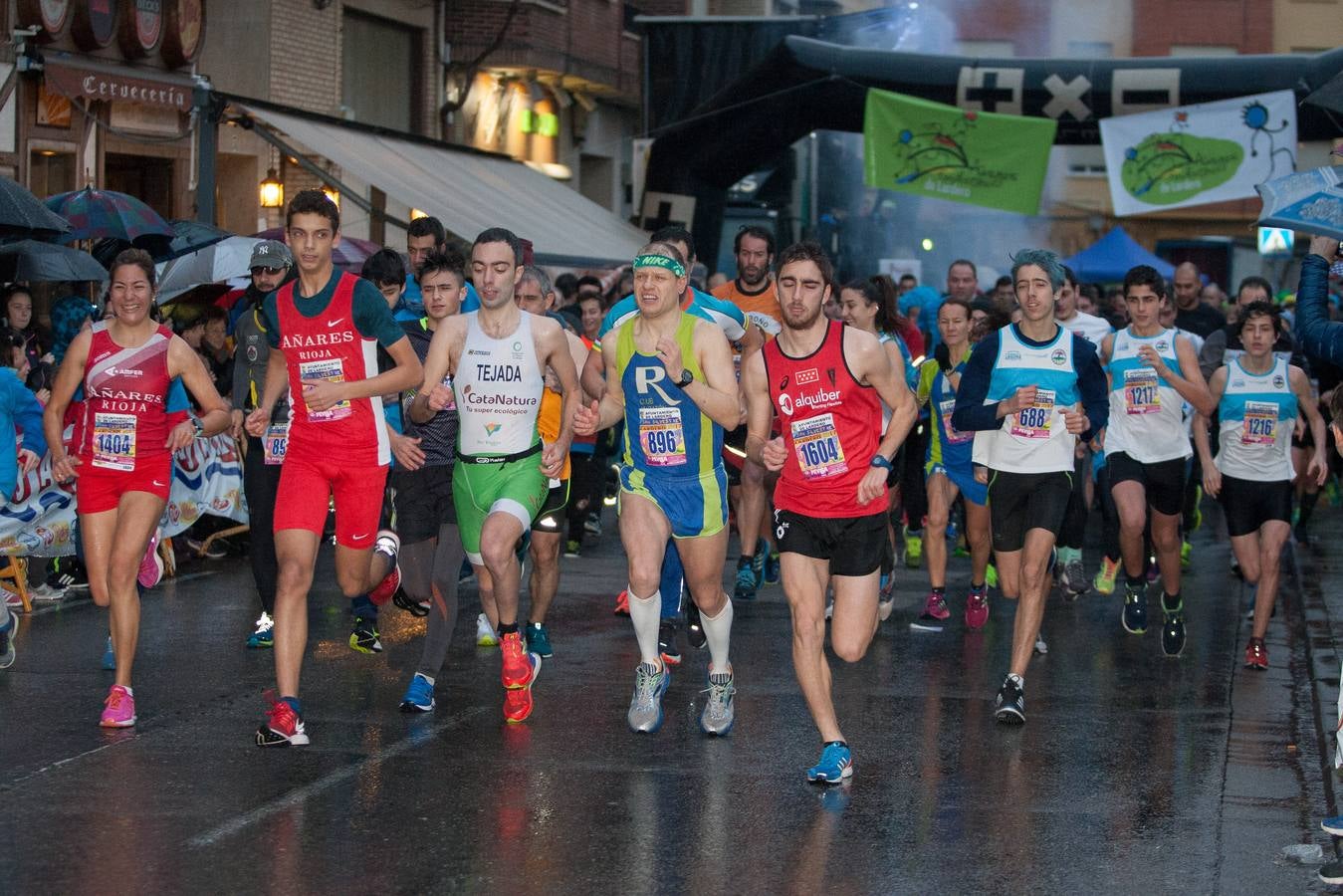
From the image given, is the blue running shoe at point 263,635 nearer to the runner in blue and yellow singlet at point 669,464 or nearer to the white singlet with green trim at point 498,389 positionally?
the white singlet with green trim at point 498,389

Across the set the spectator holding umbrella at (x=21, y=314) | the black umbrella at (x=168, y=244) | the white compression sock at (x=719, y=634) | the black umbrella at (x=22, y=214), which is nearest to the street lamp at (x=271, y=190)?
the black umbrella at (x=168, y=244)

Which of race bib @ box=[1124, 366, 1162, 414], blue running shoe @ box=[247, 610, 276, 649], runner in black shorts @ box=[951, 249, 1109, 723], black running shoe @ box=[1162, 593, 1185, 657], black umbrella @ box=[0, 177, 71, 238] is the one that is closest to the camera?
runner in black shorts @ box=[951, 249, 1109, 723]

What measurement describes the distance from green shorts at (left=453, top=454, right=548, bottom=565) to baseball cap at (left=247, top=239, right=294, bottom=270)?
2326mm

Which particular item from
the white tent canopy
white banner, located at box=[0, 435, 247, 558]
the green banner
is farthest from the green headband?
the green banner

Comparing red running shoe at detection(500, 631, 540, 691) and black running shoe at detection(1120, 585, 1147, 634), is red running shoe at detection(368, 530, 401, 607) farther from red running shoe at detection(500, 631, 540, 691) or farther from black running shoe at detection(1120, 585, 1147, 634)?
black running shoe at detection(1120, 585, 1147, 634)

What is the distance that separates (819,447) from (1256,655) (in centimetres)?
346

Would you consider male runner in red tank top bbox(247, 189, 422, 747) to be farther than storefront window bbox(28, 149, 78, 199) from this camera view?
No

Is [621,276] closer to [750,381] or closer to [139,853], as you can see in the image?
[750,381]

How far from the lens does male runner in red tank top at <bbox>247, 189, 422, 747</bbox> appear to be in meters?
7.35

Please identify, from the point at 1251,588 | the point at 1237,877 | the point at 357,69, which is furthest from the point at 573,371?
the point at 357,69

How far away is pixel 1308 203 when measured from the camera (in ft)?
20.8

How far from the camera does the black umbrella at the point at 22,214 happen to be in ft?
38.4

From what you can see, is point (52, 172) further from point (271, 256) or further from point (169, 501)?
point (271, 256)

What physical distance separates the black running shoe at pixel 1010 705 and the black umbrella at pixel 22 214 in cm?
706
